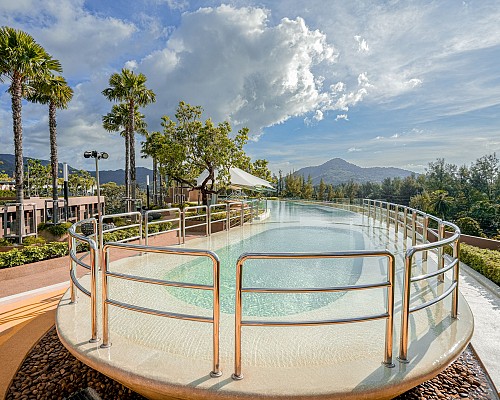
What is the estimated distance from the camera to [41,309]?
421cm

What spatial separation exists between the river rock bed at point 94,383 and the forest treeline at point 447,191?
34.8 metres

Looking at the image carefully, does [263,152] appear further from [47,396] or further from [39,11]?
[47,396]

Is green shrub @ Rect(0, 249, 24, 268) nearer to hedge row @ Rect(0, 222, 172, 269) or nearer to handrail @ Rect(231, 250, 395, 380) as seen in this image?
hedge row @ Rect(0, 222, 172, 269)

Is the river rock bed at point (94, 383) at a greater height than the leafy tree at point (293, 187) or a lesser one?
lesser

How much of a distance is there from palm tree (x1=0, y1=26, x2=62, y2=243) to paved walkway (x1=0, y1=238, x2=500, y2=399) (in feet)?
20.4

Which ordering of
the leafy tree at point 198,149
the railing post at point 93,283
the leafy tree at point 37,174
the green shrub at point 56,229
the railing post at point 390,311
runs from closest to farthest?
the railing post at point 390,311, the railing post at point 93,283, the green shrub at point 56,229, the leafy tree at point 198,149, the leafy tree at point 37,174

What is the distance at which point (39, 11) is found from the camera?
393 inches

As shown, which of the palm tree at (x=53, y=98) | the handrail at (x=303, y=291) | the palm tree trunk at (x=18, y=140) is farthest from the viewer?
the palm tree at (x=53, y=98)

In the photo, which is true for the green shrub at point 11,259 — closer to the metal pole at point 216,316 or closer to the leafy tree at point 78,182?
the metal pole at point 216,316

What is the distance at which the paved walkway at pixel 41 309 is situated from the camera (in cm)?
302

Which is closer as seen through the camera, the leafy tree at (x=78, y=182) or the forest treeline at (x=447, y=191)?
the forest treeline at (x=447, y=191)

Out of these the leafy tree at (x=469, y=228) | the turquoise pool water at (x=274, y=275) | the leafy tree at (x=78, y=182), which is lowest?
the leafy tree at (x=469, y=228)

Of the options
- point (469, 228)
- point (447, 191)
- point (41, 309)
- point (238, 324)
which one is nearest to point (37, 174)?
point (469, 228)

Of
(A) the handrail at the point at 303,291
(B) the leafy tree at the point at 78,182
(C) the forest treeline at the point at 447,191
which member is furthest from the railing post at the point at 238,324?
(B) the leafy tree at the point at 78,182
